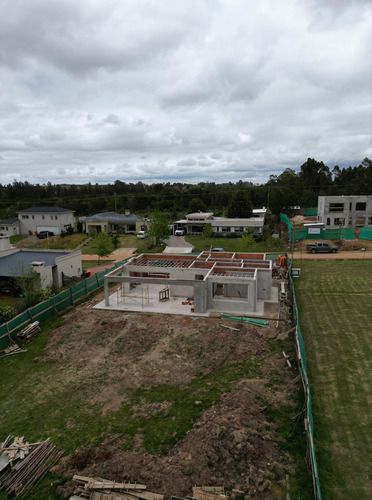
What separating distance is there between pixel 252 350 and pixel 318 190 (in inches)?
3460

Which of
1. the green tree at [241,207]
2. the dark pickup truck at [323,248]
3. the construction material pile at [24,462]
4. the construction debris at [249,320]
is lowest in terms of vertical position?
the construction material pile at [24,462]

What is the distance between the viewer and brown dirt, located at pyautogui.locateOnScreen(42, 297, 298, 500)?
10414mm

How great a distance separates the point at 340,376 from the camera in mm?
15906

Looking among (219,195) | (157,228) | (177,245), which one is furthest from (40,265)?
(219,195)

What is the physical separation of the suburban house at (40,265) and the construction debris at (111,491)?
20905 mm

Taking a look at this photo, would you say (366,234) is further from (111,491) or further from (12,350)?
(111,491)

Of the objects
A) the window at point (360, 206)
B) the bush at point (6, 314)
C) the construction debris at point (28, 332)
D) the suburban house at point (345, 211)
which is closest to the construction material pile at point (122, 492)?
the construction debris at point (28, 332)

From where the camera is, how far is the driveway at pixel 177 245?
4832 centimetres

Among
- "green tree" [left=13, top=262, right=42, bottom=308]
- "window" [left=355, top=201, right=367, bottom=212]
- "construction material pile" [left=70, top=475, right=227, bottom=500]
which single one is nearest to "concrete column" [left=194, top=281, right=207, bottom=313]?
"green tree" [left=13, top=262, right=42, bottom=308]

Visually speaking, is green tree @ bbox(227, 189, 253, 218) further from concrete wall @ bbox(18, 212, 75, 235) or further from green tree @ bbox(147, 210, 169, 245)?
concrete wall @ bbox(18, 212, 75, 235)

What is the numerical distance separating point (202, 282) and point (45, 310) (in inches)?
462

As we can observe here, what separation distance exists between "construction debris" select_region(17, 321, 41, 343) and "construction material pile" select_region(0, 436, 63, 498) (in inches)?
351

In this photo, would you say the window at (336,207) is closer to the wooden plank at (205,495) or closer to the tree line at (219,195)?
the tree line at (219,195)

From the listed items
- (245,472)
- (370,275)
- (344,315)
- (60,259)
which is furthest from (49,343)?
(370,275)
